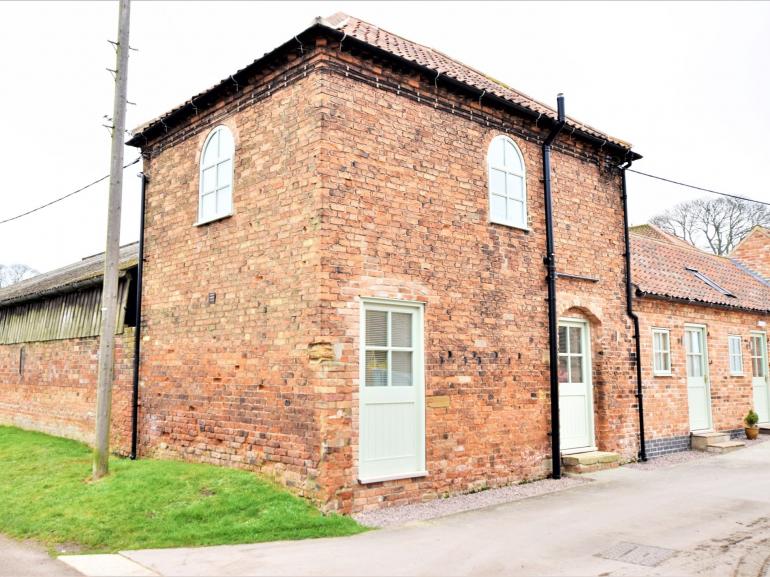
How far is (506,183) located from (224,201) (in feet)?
14.7

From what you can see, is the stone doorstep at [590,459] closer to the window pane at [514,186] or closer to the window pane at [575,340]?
the window pane at [575,340]

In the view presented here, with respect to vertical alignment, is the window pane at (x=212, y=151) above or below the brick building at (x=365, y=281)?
above

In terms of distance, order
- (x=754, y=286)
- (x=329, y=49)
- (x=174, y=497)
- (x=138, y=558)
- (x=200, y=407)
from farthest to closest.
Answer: (x=754, y=286)
(x=200, y=407)
(x=329, y=49)
(x=174, y=497)
(x=138, y=558)

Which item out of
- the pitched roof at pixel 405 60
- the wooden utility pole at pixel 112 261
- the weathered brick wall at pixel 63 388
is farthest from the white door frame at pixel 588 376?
the weathered brick wall at pixel 63 388

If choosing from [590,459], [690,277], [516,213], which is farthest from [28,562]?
[690,277]

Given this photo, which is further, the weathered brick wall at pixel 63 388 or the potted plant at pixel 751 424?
the potted plant at pixel 751 424

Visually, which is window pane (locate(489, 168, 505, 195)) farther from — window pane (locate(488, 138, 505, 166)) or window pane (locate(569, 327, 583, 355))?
window pane (locate(569, 327, 583, 355))

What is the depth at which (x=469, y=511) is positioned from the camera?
8.22 metres

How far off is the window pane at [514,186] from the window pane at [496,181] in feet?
0.34

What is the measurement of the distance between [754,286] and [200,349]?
53.9 feet

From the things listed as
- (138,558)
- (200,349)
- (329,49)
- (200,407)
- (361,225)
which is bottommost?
(138,558)

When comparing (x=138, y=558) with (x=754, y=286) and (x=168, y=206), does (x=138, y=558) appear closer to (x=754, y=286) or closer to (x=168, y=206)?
(x=168, y=206)

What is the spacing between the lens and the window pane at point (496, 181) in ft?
33.6

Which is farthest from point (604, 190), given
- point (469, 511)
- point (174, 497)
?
point (174, 497)
